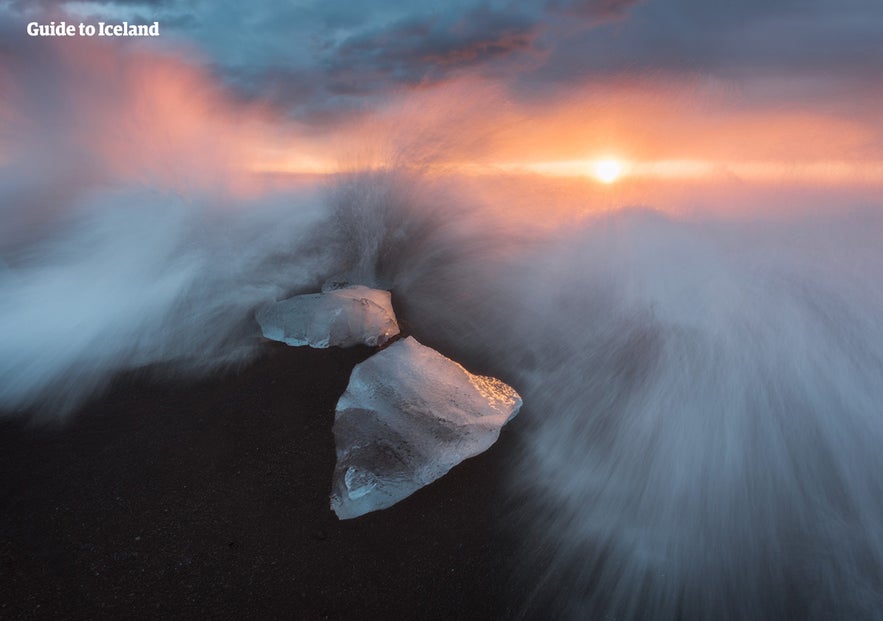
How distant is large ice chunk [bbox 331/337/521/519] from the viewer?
1880 millimetres

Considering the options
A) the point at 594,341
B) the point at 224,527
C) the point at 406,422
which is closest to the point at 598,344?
the point at 594,341

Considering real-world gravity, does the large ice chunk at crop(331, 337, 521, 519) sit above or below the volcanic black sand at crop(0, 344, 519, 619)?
above

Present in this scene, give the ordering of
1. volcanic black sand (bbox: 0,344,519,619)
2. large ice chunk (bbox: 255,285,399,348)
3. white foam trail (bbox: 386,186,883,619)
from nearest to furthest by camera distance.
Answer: volcanic black sand (bbox: 0,344,519,619), white foam trail (bbox: 386,186,883,619), large ice chunk (bbox: 255,285,399,348)

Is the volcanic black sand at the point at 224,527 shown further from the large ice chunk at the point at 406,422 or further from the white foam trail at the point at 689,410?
the white foam trail at the point at 689,410

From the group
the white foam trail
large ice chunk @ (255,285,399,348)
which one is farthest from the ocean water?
large ice chunk @ (255,285,399,348)

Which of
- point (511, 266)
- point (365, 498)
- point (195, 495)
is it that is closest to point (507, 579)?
point (365, 498)

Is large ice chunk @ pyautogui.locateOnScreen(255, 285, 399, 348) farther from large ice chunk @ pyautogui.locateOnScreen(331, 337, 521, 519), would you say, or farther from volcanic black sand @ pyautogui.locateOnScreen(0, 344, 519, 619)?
volcanic black sand @ pyautogui.locateOnScreen(0, 344, 519, 619)

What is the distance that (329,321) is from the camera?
2.90 m

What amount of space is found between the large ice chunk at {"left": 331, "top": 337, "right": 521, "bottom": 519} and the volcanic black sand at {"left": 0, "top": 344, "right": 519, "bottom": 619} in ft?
0.25

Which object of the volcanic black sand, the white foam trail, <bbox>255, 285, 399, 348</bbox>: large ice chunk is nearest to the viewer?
the volcanic black sand

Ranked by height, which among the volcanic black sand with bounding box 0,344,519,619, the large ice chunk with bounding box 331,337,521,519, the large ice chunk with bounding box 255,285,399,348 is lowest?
the volcanic black sand with bounding box 0,344,519,619

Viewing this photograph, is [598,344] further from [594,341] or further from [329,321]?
[329,321]

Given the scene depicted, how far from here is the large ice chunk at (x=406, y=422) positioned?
1880 mm

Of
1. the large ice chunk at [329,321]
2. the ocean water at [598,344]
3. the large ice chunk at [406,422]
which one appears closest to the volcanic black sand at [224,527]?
the large ice chunk at [406,422]
